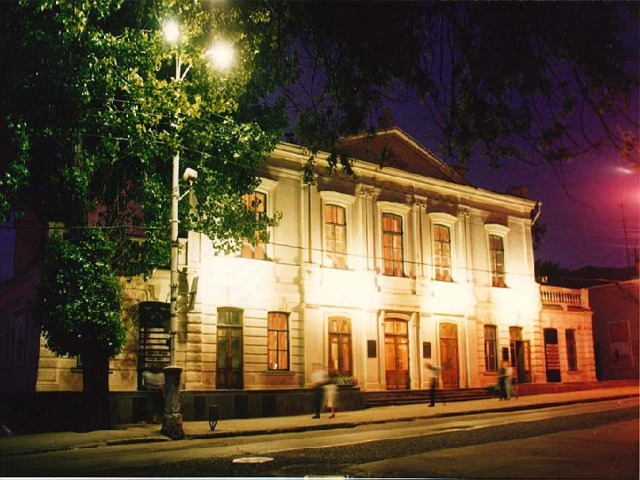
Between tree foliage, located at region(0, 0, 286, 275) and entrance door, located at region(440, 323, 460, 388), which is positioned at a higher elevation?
tree foliage, located at region(0, 0, 286, 275)

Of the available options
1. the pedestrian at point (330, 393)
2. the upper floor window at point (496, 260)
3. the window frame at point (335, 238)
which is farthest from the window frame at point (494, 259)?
the pedestrian at point (330, 393)

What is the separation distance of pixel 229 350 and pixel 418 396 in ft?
25.1

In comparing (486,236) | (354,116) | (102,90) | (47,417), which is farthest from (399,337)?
(354,116)

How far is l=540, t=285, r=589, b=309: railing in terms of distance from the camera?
32.6 meters

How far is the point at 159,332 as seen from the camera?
2123 cm

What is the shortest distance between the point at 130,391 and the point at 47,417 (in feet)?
7.99

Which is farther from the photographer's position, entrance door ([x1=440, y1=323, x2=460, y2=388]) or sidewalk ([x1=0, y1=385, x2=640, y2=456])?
entrance door ([x1=440, y1=323, x2=460, y2=388])

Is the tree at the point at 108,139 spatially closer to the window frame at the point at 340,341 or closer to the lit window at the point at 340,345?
the window frame at the point at 340,341

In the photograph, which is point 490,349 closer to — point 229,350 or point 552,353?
point 552,353

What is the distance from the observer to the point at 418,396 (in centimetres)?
2611

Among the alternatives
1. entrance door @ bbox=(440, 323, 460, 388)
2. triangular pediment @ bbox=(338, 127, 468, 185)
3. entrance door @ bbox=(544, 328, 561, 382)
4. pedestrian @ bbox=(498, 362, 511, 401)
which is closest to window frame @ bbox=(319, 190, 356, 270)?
triangular pediment @ bbox=(338, 127, 468, 185)

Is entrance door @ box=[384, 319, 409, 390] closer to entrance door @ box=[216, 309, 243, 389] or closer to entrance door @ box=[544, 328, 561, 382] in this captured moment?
entrance door @ box=[216, 309, 243, 389]

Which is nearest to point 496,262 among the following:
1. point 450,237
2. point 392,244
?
point 450,237

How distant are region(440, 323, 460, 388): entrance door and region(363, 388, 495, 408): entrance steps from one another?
0.61m
